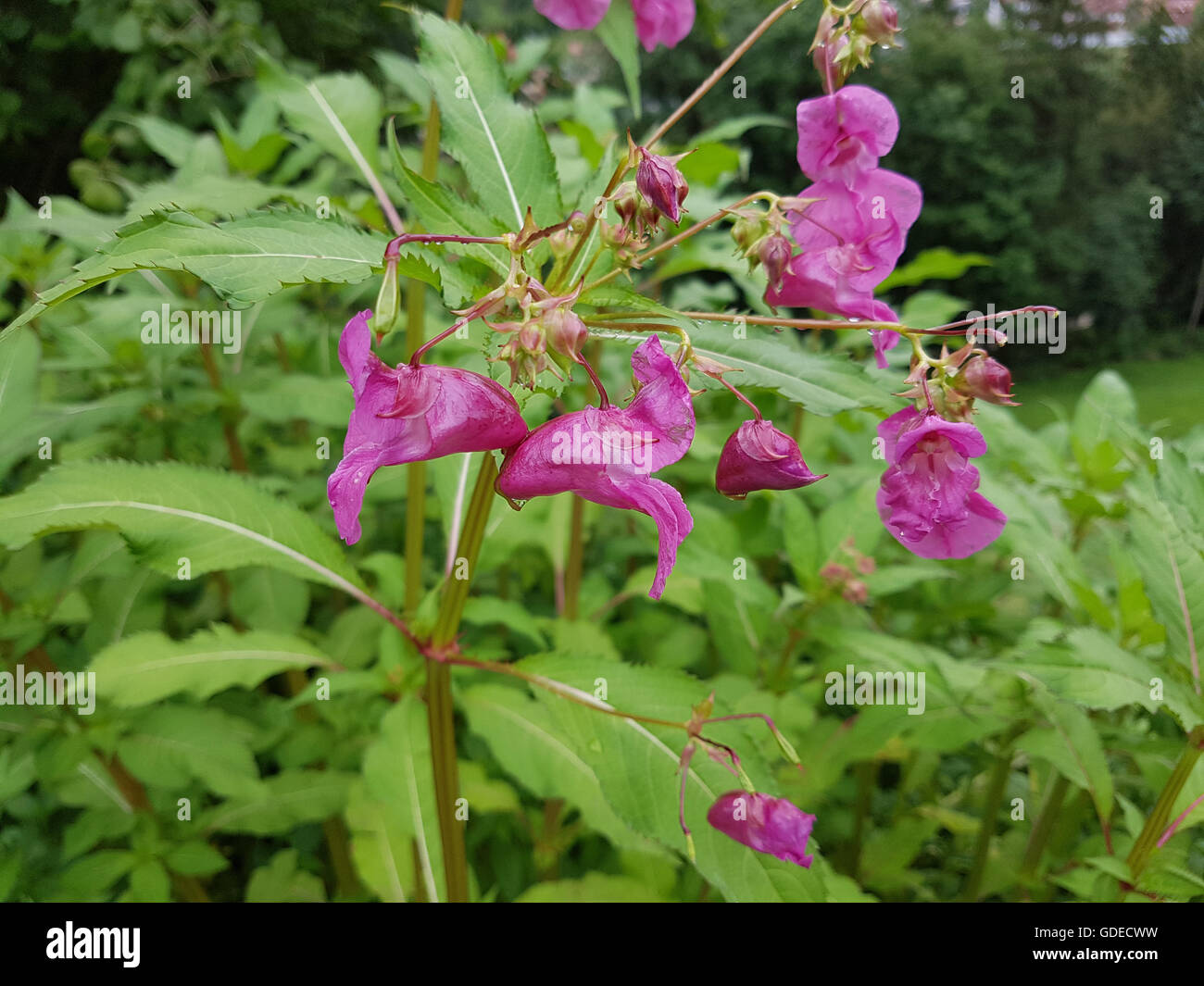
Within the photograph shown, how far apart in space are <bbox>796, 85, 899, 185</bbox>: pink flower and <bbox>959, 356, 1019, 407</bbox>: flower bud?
0.76ft

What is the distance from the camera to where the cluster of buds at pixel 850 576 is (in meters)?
1.37

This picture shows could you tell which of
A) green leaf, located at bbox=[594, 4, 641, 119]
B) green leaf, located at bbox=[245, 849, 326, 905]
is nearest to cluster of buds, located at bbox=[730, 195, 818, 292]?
green leaf, located at bbox=[594, 4, 641, 119]

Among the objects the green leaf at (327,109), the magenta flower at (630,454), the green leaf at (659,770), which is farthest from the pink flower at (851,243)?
the green leaf at (327,109)

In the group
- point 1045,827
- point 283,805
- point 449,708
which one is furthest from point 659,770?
point 1045,827

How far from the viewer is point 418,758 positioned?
1.08m

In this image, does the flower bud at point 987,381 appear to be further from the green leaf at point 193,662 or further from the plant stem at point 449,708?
the green leaf at point 193,662

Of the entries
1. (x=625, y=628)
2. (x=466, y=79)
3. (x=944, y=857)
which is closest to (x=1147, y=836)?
(x=944, y=857)

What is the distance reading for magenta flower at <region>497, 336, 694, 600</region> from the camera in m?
0.55

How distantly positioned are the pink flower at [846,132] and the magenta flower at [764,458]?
11.6 inches

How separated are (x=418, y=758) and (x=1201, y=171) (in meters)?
2.71

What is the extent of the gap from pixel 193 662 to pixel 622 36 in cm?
106
